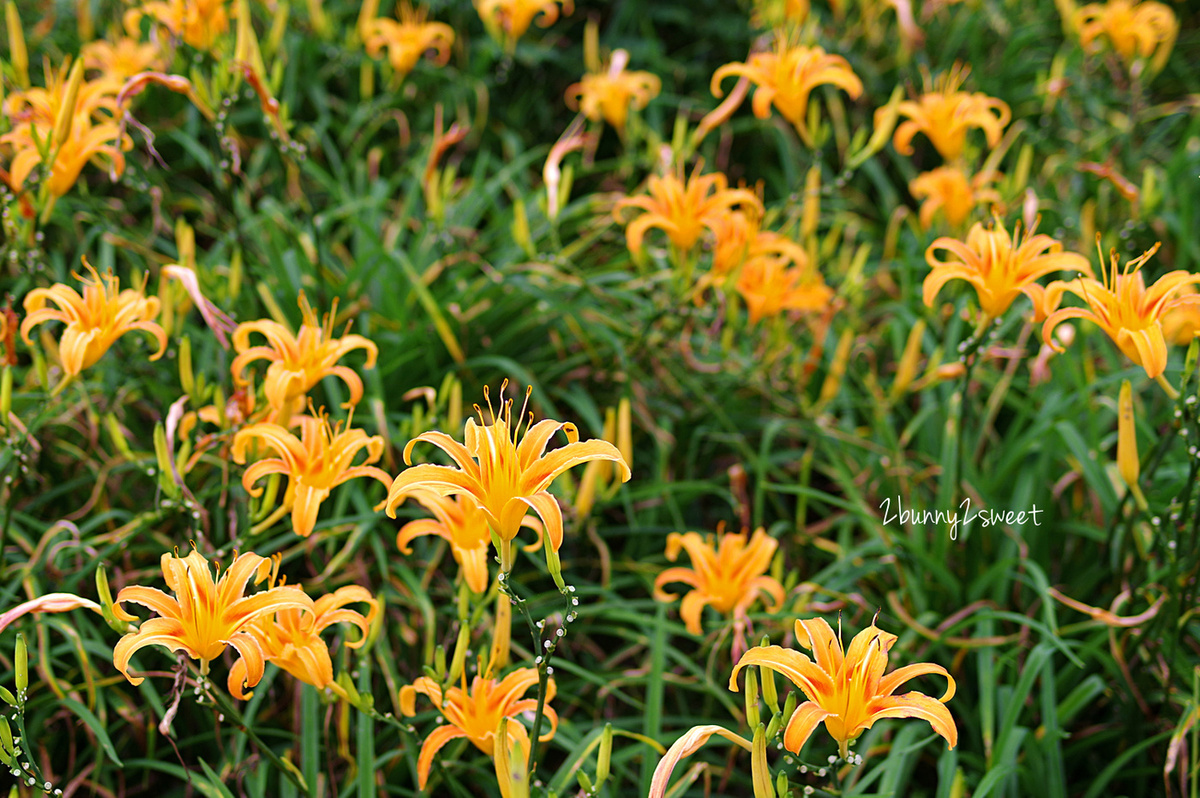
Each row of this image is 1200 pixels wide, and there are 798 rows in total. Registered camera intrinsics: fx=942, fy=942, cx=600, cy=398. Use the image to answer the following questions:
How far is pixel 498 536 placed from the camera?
1.30 m

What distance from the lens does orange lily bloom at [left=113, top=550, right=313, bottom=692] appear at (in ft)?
4.29

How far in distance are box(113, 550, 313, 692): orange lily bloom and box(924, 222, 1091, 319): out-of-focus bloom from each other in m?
1.24

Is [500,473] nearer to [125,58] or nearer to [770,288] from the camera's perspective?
[770,288]

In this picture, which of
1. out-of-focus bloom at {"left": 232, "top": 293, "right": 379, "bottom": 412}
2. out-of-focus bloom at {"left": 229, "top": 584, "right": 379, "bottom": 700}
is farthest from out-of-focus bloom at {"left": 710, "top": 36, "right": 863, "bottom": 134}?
out-of-focus bloom at {"left": 229, "top": 584, "right": 379, "bottom": 700}

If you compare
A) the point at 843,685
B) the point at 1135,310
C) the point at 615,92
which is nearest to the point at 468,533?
the point at 843,685

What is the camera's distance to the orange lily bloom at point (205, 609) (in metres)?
1.31

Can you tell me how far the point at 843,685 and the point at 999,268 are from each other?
2.88 ft

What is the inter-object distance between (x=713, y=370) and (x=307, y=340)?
1.25m

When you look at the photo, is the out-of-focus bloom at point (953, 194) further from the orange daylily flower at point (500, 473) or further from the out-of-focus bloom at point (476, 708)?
the out-of-focus bloom at point (476, 708)

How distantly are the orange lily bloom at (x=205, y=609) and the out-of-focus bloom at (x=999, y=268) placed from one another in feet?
4.05

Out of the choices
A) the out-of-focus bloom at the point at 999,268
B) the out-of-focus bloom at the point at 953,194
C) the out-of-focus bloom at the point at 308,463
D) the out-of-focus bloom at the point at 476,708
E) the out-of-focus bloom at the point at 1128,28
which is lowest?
the out-of-focus bloom at the point at 476,708

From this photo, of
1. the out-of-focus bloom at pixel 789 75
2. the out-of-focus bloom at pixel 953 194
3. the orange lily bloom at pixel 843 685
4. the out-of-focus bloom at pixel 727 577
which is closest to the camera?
the orange lily bloom at pixel 843 685

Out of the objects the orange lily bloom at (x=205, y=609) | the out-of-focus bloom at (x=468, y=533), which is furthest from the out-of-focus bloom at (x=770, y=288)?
the orange lily bloom at (x=205, y=609)

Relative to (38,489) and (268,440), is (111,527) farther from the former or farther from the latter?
(268,440)
